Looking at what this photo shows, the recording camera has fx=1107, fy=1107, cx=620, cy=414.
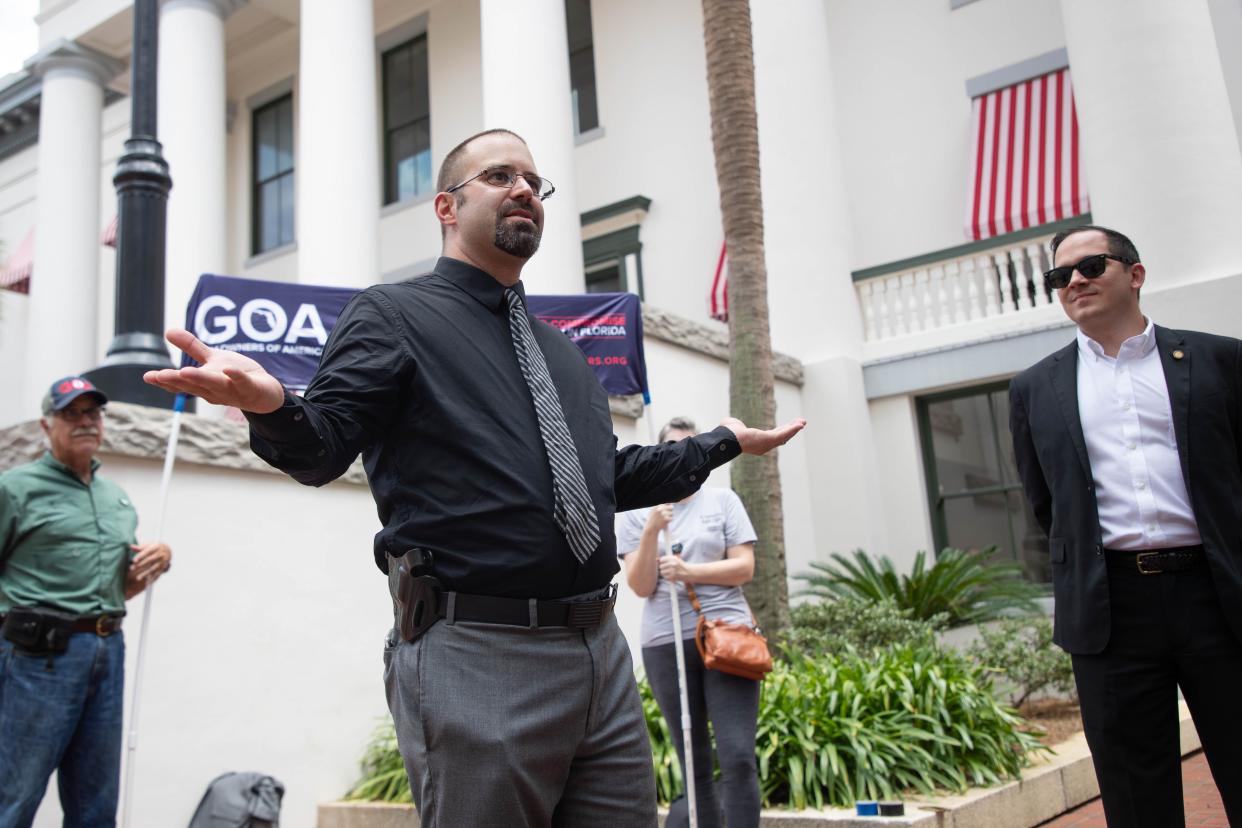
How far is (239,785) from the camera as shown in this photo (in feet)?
20.4

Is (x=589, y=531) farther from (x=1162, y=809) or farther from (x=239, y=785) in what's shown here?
(x=239, y=785)

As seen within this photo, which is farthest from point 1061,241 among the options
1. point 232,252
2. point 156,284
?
point 232,252

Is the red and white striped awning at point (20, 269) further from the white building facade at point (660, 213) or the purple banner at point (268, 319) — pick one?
the purple banner at point (268, 319)

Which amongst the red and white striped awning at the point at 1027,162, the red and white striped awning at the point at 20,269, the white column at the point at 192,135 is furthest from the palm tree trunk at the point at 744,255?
the red and white striped awning at the point at 20,269

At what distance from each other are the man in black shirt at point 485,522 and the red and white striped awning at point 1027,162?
10836 mm

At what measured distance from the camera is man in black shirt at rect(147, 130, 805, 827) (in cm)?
227

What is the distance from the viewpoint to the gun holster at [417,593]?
7.67 ft

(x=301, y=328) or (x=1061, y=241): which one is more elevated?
(x=301, y=328)

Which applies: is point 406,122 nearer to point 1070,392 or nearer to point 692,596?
point 692,596

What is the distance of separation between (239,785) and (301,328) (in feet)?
8.77

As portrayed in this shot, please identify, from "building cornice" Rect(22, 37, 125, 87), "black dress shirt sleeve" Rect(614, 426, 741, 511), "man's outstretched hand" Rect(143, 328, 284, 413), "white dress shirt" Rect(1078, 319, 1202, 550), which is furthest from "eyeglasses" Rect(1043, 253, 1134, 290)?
"building cornice" Rect(22, 37, 125, 87)

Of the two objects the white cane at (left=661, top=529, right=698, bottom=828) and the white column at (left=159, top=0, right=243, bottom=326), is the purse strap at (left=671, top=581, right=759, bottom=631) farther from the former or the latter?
the white column at (left=159, top=0, right=243, bottom=326)

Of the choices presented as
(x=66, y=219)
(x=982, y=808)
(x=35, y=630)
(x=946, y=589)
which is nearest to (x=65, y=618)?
(x=35, y=630)

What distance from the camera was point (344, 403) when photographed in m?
2.34
